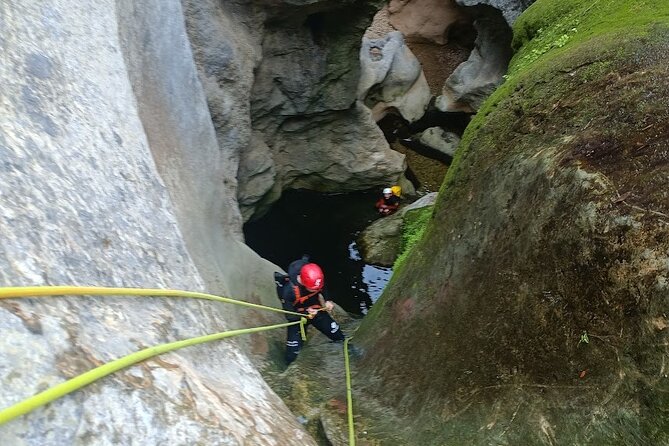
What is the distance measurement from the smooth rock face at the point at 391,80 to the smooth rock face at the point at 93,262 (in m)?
13.4

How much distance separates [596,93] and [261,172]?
29.4ft

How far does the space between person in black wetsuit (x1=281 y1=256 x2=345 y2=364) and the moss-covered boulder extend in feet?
3.90

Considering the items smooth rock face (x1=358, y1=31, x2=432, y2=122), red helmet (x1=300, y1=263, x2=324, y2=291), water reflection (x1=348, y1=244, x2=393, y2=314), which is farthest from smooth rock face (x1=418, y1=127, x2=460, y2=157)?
red helmet (x1=300, y1=263, x2=324, y2=291)

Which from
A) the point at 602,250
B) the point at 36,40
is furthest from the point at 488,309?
the point at 36,40

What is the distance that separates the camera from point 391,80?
18.1 m

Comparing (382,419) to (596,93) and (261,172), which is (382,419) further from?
(261,172)

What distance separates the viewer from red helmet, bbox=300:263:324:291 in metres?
6.48

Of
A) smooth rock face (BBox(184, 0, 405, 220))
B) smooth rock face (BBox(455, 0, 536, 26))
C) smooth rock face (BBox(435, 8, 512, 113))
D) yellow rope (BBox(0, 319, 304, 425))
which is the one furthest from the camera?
smooth rock face (BBox(435, 8, 512, 113))

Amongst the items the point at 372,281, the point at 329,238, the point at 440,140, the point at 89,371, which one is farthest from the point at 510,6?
the point at 89,371

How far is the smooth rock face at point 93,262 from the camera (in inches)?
77.4

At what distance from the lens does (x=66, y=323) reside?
2141 mm

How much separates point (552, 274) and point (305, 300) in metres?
3.57

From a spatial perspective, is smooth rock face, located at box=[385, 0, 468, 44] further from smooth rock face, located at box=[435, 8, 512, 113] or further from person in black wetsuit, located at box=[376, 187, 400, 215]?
person in black wetsuit, located at box=[376, 187, 400, 215]

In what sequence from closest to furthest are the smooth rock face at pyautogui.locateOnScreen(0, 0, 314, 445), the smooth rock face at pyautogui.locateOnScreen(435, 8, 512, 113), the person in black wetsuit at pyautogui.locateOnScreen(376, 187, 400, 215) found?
the smooth rock face at pyautogui.locateOnScreen(0, 0, 314, 445)
the person in black wetsuit at pyautogui.locateOnScreen(376, 187, 400, 215)
the smooth rock face at pyautogui.locateOnScreen(435, 8, 512, 113)
